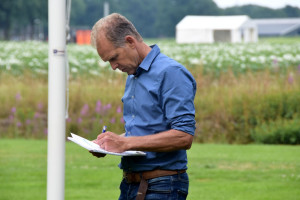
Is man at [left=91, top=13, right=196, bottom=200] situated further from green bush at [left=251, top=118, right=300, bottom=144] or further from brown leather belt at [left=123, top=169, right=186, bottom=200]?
green bush at [left=251, top=118, right=300, bottom=144]

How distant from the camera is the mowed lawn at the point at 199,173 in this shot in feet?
26.5

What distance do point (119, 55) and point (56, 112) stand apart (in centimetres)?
59

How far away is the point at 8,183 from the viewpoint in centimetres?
880

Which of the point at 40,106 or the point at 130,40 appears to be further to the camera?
the point at 40,106

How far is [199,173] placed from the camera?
9305 millimetres

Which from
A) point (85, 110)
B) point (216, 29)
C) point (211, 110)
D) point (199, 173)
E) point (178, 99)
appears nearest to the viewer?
point (178, 99)

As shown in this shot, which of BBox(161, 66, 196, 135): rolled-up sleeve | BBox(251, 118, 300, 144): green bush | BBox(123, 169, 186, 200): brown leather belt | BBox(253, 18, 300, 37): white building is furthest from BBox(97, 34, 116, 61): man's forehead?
BBox(253, 18, 300, 37): white building

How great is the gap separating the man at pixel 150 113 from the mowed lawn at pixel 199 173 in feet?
14.9

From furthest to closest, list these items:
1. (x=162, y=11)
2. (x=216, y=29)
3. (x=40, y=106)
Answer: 1. (x=162, y=11)
2. (x=216, y=29)
3. (x=40, y=106)

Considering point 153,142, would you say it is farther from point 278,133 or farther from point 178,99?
point 278,133

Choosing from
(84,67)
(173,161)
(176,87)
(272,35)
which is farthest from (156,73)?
(272,35)

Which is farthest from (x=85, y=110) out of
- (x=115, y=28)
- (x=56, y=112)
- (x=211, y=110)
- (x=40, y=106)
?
(x=115, y=28)

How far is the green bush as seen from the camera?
41.8 feet

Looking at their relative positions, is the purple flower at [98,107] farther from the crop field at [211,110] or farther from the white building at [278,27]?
the white building at [278,27]
